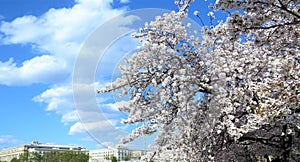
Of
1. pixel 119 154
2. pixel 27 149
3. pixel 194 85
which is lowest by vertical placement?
pixel 194 85

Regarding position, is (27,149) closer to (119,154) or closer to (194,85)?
(119,154)

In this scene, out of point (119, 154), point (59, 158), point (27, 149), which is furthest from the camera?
point (27, 149)

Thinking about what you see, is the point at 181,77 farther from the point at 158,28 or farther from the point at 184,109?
the point at 158,28

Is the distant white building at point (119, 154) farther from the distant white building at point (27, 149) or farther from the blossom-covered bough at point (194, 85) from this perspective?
the distant white building at point (27, 149)

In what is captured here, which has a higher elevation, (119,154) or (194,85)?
(119,154)

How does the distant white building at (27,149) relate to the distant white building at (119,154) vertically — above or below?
above

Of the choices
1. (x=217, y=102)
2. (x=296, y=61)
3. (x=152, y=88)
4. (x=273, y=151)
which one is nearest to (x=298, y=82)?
(x=296, y=61)

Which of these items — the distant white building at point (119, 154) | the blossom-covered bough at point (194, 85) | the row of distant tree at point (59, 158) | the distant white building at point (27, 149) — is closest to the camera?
the blossom-covered bough at point (194, 85)

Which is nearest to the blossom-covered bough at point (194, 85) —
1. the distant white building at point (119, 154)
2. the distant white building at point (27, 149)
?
the distant white building at point (119, 154)

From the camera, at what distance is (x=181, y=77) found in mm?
6387

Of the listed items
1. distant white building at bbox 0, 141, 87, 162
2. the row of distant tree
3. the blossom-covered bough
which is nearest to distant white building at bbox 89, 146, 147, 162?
the blossom-covered bough

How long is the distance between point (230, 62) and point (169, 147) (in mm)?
2330

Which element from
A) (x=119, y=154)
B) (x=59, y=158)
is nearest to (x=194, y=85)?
(x=119, y=154)

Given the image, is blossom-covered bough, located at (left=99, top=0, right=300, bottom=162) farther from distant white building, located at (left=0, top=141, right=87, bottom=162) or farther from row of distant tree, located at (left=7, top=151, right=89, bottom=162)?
distant white building, located at (left=0, top=141, right=87, bottom=162)
